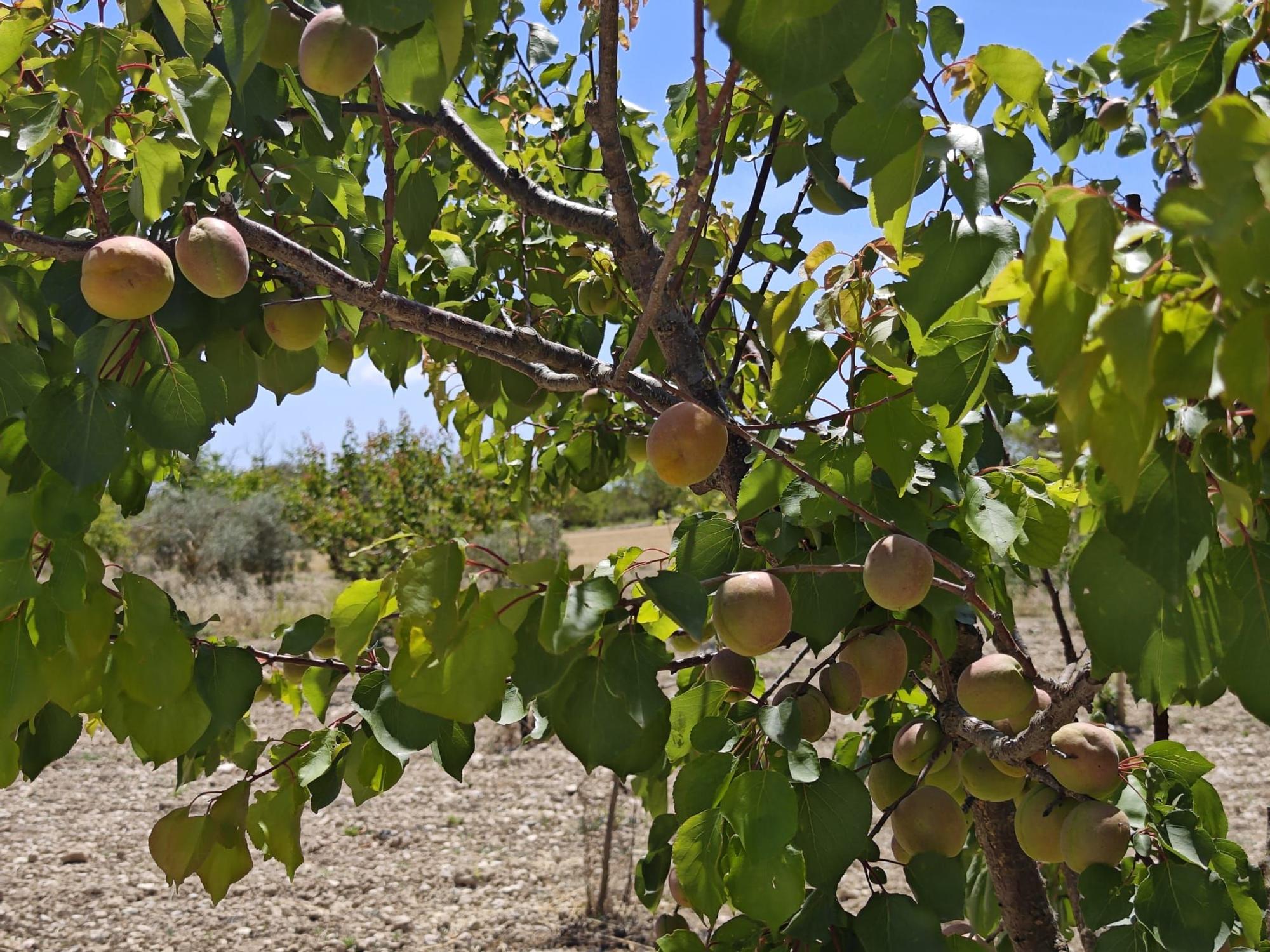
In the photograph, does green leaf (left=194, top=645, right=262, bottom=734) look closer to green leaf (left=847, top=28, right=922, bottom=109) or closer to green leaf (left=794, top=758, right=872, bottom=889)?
green leaf (left=794, top=758, right=872, bottom=889)

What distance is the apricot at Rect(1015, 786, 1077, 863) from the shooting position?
49.3 inches

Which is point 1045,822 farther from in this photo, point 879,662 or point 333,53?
point 333,53

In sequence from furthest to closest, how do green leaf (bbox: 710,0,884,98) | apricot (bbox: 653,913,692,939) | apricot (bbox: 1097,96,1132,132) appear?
apricot (bbox: 1097,96,1132,132) → apricot (bbox: 653,913,692,939) → green leaf (bbox: 710,0,884,98)

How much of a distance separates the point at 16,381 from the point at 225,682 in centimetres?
→ 40

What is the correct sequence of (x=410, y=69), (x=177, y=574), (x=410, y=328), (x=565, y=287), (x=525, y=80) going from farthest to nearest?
(x=177, y=574) < (x=525, y=80) < (x=565, y=287) < (x=410, y=328) < (x=410, y=69)

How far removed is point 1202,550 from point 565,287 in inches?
68.7

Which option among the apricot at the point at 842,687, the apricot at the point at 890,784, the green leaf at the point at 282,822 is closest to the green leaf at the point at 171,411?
the green leaf at the point at 282,822

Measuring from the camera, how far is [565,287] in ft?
7.47

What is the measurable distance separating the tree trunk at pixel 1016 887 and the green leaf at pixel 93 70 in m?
1.49

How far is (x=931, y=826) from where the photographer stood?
4.26 feet

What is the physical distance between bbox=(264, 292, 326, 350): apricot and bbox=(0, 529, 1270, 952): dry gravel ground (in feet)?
7.41

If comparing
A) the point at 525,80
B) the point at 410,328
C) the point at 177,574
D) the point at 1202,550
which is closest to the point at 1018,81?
the point at 1202,550

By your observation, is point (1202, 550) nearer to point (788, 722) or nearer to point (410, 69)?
point (788, 722)

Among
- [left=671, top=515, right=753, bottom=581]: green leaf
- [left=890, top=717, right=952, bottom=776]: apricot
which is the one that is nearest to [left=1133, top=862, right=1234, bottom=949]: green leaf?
[left=890, top=717, right=952, bottom=776]: apricot
